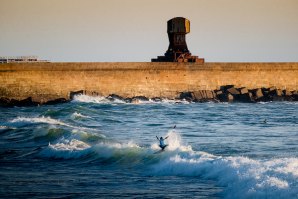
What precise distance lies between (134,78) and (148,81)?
86 centimetres

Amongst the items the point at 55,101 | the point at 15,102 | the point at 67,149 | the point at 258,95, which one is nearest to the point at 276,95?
the point at 258,95

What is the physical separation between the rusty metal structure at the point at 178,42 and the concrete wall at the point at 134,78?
3786 mm

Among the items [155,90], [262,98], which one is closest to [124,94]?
[155,90]

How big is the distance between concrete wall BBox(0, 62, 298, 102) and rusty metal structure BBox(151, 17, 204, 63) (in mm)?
3786

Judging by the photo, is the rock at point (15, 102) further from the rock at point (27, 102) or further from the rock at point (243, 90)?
the rock at point (243, 90)

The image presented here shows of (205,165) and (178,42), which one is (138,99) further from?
(205,165)

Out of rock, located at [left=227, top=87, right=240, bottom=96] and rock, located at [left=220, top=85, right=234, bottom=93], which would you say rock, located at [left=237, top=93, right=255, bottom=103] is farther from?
rock, located at [left=220, top=85, right=234, bottom=93]

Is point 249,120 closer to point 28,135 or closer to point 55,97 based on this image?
point 28,135

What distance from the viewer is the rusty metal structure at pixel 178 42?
1721 inches

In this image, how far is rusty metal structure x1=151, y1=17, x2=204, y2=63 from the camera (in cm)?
4372

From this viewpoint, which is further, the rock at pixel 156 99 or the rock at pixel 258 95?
the rock at pixel 258 95

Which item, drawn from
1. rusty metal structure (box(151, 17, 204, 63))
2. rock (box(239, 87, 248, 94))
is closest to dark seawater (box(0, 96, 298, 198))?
→ rock (box(239, 87, 248, 94))

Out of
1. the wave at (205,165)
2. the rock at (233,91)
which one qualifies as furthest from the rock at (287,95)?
the wave at (205,165)

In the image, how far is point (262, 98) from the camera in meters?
40.2
